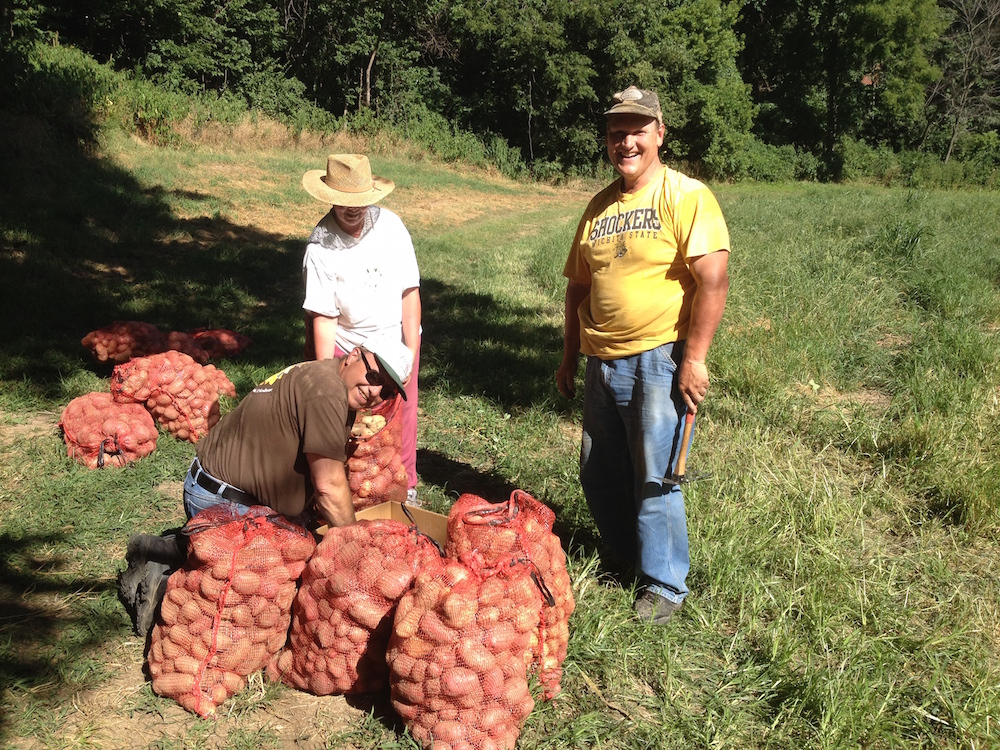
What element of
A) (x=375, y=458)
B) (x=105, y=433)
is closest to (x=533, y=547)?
(x=375, y=458)

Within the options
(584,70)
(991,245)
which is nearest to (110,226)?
(991,245)

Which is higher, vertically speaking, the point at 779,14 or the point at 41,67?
the point at 779,14

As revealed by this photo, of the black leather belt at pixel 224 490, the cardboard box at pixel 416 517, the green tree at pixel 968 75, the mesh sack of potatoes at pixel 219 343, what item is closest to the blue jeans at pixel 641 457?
the cardboard box at pixel 416 517

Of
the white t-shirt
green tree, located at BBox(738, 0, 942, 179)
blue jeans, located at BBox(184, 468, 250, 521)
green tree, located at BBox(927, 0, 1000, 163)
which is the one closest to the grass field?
blue jeans, located at BBox(184, 468, 250, 521)

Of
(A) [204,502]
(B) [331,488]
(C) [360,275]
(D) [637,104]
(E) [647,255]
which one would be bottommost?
(A) [204,502]

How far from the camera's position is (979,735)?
9.28 feet

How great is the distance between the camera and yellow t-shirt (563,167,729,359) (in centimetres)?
300

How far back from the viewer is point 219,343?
6.62 metres

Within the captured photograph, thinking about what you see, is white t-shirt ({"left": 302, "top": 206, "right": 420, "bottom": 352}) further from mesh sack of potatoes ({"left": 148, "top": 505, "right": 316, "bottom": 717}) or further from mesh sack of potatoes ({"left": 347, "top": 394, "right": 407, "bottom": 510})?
mesh sack of potatoes ({"left": 148, "top": 505, "right": 316, "bottom": 717})

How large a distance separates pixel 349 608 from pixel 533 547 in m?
0.72

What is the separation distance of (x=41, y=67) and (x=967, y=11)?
38.7 m

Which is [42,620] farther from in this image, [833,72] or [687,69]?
[833,72]

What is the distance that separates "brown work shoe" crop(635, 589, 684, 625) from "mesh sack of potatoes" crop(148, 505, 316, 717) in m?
1.49

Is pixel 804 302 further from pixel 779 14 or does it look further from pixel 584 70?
pixel 779 14
